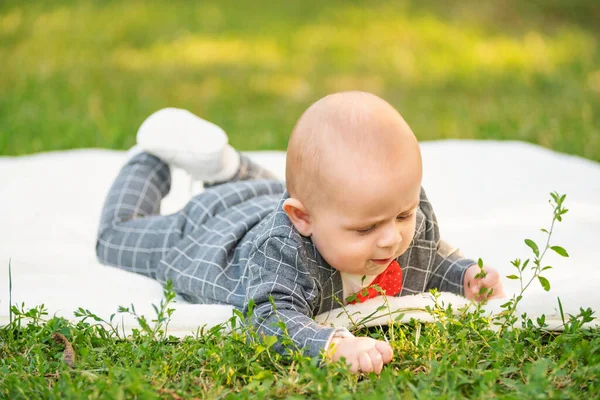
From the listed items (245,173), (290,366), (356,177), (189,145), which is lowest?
(290,366)

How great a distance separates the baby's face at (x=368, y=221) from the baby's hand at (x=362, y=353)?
227mm

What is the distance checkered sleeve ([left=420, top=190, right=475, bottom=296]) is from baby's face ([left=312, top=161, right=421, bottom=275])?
30cm

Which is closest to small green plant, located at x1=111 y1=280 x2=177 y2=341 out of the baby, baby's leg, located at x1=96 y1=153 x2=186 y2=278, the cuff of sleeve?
the baby

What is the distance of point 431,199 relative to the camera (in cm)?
328

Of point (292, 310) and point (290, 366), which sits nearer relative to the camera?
point (290, 366)

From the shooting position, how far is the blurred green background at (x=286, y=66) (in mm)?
4578

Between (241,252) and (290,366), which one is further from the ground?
(241,252)

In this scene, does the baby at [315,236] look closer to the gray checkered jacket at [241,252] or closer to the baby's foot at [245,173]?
the gray checkered jacket at [241,252]

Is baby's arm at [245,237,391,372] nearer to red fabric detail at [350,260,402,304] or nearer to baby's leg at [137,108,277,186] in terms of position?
red fabric detail at [350,260,402,304]

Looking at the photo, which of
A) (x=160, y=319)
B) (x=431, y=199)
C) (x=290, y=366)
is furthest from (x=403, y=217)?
(x=431, y=199)

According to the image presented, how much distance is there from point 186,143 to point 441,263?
1.02m

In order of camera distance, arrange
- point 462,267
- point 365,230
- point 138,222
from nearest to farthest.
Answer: point 365,230
point 462,267
point 138,222

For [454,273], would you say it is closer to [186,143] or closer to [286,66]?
[186,143]

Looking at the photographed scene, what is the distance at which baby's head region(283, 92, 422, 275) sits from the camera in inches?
78.7
